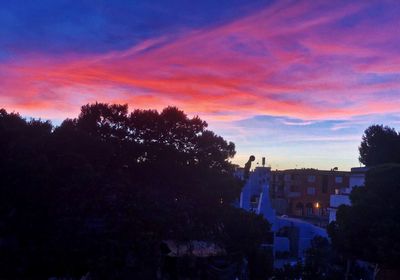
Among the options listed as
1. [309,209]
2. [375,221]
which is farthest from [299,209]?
[375,221]

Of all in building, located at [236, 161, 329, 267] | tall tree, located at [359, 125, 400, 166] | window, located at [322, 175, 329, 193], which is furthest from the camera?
window, located at [322, 175, 329, 193]

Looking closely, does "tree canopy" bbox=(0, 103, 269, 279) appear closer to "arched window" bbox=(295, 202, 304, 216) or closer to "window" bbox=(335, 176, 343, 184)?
"arched window" bbox=(295, 202, 304, 216)

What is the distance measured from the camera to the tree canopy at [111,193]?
1370 centimetres

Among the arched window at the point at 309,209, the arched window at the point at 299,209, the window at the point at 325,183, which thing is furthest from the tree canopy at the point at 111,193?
the window at the point at 325,183

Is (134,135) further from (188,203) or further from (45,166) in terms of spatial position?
(45,166)

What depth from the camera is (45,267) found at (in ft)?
45.3

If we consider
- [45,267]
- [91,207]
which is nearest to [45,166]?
[91,207]

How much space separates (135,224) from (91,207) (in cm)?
126

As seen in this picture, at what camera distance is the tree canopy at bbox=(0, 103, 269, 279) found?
44.9ft

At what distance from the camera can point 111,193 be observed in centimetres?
1450

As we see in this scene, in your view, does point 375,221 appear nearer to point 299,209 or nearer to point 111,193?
point 111,193

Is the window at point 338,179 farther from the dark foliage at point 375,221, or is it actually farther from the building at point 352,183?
the dark foliage at point 375,221

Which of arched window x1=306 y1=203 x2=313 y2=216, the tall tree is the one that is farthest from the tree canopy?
arched window x1=306 y1=203 x2=313 y2=216

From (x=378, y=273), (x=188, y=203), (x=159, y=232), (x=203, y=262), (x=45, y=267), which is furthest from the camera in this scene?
(x=378, y=273)
